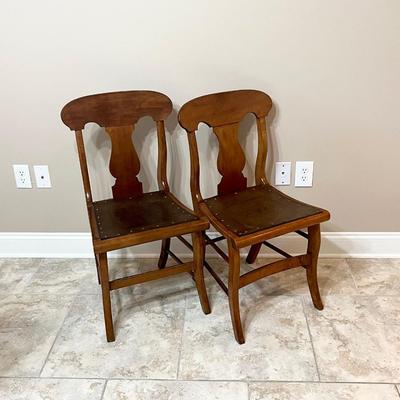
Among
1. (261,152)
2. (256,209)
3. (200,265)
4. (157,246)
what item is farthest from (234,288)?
(157,246)

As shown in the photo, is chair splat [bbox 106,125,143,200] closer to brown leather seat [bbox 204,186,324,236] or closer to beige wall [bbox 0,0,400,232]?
beige wall [bbox 0,0,400,232]

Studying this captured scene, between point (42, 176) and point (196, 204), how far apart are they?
0.80m

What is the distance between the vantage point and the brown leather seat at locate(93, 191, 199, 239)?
1.52 meters

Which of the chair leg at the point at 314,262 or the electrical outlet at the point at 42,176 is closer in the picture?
the chair leg at the point at 314,262

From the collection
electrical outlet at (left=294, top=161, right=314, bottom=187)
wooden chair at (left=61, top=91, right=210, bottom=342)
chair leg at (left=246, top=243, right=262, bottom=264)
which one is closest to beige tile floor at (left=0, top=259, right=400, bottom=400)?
chair leg at (left=246, top=243, right=262, bottom=264)

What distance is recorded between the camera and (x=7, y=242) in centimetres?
216

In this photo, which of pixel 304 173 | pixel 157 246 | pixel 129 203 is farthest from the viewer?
pixel 157 246

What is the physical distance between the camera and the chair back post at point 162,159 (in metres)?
1.77

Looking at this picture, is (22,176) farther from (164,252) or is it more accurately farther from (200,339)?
(200,339)

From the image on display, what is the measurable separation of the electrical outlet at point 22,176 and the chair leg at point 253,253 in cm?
112

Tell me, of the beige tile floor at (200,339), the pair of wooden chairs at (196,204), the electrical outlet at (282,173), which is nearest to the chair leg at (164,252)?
the beige tile floor at (200,339)

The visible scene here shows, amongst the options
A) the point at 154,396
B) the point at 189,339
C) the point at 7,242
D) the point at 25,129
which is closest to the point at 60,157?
the point at 25,129

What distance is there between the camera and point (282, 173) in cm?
195

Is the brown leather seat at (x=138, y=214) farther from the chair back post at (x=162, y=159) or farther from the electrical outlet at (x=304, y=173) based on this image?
the electrical outlet at (x=304, y=173)
